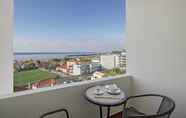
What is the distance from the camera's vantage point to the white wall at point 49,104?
1.95 meters

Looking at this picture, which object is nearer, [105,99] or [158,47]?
[105,99]

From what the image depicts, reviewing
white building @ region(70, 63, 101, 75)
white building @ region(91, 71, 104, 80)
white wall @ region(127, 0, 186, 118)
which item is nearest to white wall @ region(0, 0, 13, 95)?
white building @ region(70, 63, 101, 75)

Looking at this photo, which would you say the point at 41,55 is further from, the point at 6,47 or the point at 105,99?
the point at 105,99

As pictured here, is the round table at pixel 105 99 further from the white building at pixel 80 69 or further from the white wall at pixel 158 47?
the white wall at pixel 158 47

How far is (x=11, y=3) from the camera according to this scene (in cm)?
202

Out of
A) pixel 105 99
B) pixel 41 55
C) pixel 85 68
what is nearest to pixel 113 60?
pixel 85 68

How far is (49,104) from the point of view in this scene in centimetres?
223

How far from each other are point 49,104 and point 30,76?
44cm

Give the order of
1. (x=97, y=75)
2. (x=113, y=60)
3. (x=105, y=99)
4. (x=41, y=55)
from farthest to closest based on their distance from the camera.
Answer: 1. (x=113, y=60)
2. (x=97, y=75)
3. (x=41, y=55)
4. (x=105, y=99)

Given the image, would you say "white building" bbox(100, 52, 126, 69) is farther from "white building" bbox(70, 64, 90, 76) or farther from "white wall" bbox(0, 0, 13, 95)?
Result: "white wall" bbox(0, 0, 13, 95)

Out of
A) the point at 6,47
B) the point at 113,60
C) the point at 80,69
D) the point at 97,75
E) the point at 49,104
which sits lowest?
the point at 49,104

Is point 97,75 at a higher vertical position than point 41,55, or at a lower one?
lower

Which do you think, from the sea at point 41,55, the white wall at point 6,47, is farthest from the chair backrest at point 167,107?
the white wall at point 6,47

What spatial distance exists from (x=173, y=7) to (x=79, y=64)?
5.07 ft
